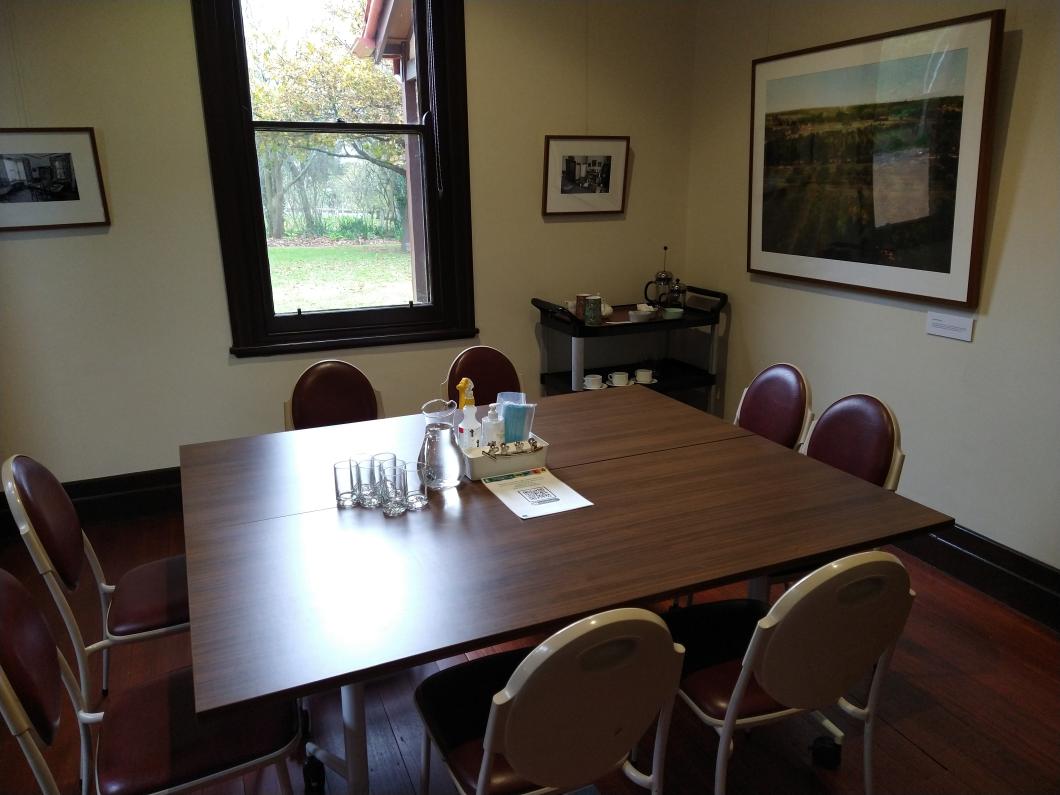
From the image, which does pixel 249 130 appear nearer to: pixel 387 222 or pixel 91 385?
pixel 387 222

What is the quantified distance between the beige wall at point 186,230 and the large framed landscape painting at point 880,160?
719 mm

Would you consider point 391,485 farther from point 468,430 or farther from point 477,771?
point 477,771

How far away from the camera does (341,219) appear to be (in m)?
3.55

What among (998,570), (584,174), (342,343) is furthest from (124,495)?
(998,570)

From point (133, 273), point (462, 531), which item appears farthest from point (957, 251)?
point (133, 273)

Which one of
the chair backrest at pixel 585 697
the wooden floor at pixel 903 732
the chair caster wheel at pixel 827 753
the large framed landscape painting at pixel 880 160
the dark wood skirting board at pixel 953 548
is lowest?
the wooden floor at pixel 903 732

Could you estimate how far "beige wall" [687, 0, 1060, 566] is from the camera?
2.49 metres

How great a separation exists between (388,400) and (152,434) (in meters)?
1.06

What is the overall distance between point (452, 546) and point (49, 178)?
2.50 m

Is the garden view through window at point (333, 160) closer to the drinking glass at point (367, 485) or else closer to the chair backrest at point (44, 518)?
the chair backrest at point (44, 518)

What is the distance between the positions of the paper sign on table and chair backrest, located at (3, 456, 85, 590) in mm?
1032

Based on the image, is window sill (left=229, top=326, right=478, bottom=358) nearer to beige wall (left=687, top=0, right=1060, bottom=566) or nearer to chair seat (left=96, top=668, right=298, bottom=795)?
beige wall (left=687, top=0, right=1060, bottom=566)

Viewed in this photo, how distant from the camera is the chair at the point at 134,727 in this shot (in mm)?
1309

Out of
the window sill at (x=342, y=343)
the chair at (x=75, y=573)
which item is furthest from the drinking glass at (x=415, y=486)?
the window sill at (x=342, y=343)
